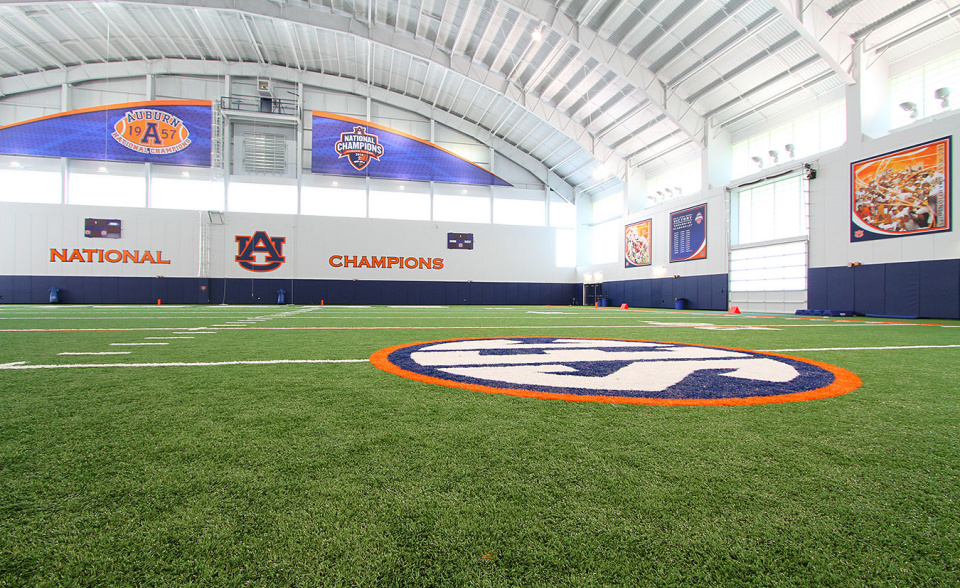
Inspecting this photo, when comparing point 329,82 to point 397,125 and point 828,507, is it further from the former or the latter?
point 828,507

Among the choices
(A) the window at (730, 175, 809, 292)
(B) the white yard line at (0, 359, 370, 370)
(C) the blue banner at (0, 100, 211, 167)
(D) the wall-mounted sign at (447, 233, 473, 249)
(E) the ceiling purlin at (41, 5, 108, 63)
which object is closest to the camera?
(B) the white yard line at (0, 359, 370, 370)

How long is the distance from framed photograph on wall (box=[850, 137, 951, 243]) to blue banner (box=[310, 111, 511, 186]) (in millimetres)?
13676

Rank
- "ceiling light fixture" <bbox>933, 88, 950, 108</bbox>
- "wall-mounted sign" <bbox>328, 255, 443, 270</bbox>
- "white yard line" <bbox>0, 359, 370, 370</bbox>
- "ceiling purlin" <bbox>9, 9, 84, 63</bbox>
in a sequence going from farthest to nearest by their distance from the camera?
"wall-mounted sign" <bbox>328, 255, 443, 270</bbox>
"ceiling purlin" <bbox>9, 9, 84, 63</bbox>
"ceiling light fixture" <bbox>933, 88, 950, 108</bbox>
"white yard line" <bbox>0, 359, 370, 370</bbox>

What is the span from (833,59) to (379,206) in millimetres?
15793

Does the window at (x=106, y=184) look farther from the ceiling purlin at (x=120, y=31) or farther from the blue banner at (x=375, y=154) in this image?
the blue banner at (x=375, y=154)

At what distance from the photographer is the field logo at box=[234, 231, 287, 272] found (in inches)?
690

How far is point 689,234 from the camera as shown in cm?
1545

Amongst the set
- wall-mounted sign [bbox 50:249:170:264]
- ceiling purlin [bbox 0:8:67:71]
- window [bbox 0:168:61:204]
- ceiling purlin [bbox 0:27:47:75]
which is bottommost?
wall-mounted sign [bbox 50:249:170:264]

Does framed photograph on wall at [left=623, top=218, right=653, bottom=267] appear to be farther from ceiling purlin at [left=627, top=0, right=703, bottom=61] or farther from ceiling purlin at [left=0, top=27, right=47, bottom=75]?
ceiling purlin at [left=0, top=27, right=47, bottom=75]

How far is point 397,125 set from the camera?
1955cm

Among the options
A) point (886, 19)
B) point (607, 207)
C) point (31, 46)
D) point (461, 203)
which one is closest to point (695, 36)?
point (886, 19)

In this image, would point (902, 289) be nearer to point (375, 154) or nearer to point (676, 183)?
point (676, 183)

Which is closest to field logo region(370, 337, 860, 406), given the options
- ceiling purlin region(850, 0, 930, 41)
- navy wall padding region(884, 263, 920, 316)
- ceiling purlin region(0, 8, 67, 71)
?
navy wall padding region(884, 263, 920, 316)

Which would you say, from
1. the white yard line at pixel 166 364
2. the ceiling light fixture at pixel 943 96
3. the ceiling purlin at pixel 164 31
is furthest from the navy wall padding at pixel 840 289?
the ceiling purlin at pixel 164 31
